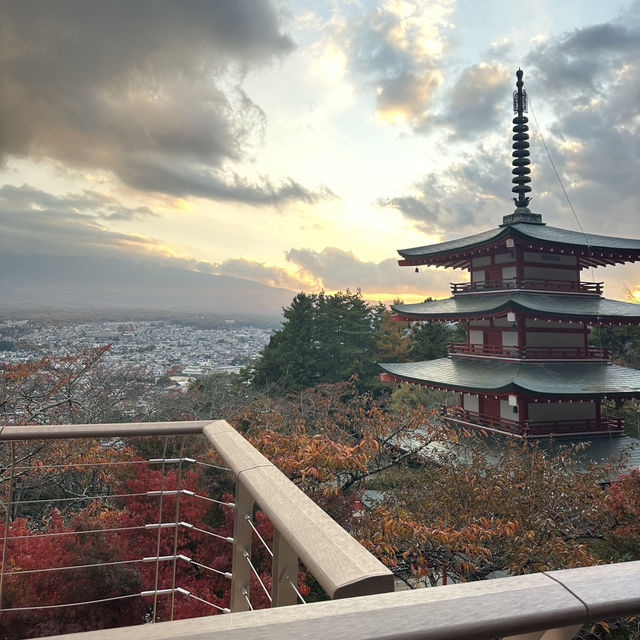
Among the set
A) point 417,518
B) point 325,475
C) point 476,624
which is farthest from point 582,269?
point 476,624

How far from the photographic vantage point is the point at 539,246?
11.0 m

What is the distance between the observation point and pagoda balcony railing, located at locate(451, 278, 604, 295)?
11295mm

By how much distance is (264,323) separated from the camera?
31078mm

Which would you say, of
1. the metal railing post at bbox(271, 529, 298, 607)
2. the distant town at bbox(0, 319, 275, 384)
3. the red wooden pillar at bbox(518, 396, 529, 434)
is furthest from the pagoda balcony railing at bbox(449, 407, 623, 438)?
the metal railing post at bbox(271, 529, 298, 607)

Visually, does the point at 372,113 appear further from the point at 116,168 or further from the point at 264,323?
the point at 264,323

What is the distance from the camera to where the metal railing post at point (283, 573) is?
0.82 m

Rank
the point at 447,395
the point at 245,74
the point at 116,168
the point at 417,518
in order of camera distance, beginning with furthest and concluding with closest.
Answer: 1. the point at 447,395
2. the point at 116,168
3. the point at 245,74
4. the point at 417,518

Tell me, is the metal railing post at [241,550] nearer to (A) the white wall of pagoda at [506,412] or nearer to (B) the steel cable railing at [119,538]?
(B) the steel cable railing at [119,538]

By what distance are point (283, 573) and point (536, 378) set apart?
35.0 ft

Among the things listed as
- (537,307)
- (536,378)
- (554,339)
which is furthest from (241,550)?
(554,339)

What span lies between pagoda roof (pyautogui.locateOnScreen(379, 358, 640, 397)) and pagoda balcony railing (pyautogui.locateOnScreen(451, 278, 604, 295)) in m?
1.95

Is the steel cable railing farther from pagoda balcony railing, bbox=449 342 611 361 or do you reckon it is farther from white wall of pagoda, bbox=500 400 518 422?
pagoda balcony railing, bbox=449 342 611 361

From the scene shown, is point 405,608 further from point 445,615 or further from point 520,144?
point 520,144

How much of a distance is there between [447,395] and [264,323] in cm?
1627
